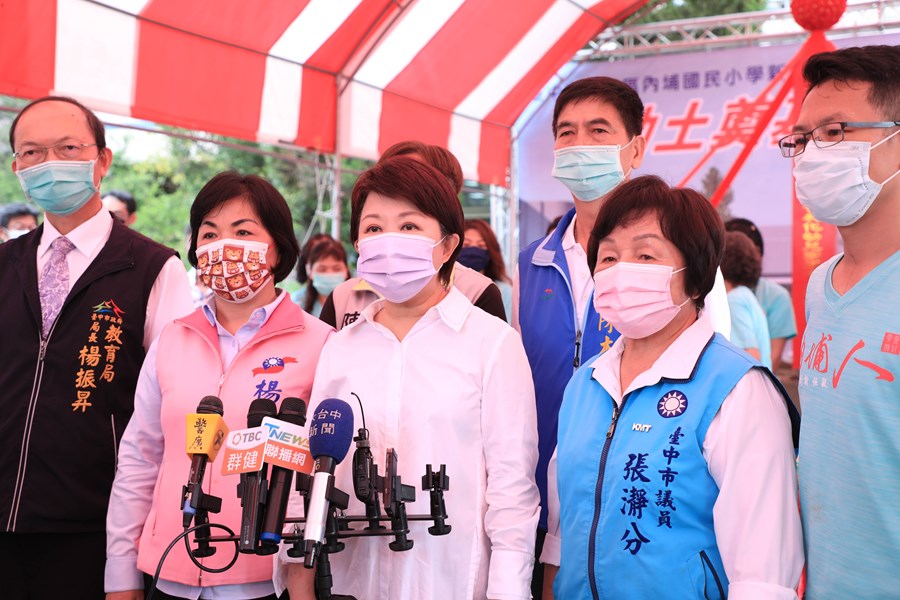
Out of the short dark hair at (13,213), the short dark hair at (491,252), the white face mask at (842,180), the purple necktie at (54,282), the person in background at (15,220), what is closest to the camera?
the white face mask at (842,180)

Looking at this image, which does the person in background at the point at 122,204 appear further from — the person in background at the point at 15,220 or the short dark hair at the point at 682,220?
the short dark hair at the point at 682,220

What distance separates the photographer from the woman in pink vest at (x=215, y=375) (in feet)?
7.66

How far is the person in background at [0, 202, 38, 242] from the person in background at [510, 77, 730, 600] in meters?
4.87

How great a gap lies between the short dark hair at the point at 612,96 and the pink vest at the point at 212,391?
1.10 meters

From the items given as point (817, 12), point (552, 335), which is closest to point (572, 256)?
point (552, 335)

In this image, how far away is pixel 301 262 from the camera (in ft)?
21.3

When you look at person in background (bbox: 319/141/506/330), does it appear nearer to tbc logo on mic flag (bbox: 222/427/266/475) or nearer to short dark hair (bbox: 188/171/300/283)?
short dark hair (bbox: 188/171/300/283)

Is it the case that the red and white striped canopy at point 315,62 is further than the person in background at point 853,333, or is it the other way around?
the red and white striped canopy at point 315,62

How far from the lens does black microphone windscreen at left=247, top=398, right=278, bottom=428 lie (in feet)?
5.81

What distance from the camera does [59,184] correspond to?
107 inches

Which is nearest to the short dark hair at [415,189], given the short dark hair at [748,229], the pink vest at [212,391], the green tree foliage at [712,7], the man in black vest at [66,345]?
the pink vest at [212,391]

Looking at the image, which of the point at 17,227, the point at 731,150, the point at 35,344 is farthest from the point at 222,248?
the point at 731,150

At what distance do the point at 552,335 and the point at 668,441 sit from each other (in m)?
0.82

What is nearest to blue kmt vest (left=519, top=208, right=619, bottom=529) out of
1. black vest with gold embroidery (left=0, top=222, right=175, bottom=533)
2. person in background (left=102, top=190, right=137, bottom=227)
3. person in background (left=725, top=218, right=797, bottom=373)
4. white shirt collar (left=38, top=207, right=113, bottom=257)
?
black vest with gold embroidery (left=0, top=222, right=175, bottom=533)
